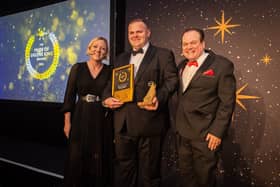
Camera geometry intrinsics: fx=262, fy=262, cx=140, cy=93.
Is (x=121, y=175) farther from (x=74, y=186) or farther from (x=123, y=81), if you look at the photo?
(x=123, y=81)

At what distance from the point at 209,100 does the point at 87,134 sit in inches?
34.4

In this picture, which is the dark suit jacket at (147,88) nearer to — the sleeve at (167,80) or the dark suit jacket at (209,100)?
the sleeve at (167,80)

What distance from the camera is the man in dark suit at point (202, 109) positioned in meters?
1.41

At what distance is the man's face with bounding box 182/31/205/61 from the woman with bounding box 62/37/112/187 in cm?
59

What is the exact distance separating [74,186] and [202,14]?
160 centimetres

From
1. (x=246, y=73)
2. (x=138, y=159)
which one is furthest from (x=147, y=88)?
(x=246, y=73)

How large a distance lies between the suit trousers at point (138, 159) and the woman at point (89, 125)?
0.92ft

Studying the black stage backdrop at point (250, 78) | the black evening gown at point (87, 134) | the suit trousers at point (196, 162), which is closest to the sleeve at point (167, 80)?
the suit trousers at point (196, 162)

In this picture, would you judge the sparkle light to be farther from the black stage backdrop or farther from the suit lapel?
the suit lapel

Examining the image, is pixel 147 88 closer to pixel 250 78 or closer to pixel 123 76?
pixel 123 76

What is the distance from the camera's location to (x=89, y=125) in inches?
71.7

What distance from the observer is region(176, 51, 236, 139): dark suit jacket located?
55.1 inches

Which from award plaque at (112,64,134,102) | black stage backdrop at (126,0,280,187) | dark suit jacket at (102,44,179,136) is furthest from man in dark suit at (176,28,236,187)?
black stage backdrop at (126,0,280,187)

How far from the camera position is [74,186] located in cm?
184
